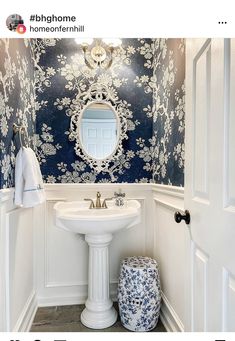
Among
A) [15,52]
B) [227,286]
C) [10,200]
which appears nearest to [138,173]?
[10,200]

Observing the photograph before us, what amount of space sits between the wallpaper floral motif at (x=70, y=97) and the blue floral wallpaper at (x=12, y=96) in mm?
154

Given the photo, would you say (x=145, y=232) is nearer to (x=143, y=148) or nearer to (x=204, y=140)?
(x=143, y=148)

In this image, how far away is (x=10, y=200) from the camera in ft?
4.21

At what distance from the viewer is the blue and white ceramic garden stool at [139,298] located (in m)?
1.55

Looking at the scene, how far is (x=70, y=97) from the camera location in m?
1.94

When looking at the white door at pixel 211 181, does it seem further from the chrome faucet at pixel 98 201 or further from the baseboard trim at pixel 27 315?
the baseboard trim at pixel 27 315

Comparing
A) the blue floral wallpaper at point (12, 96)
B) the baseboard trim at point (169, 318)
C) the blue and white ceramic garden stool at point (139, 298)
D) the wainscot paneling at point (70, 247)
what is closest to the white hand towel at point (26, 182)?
the blue floral wallpaper at point (12, 96)

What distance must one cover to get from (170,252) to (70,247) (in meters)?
0.82

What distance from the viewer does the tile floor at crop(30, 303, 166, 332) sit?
1.61 m

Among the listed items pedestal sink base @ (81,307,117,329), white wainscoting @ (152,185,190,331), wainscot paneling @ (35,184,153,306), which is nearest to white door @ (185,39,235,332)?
white wainscoting @ (152,185,190,331)

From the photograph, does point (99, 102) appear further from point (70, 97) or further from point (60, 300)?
point (60, 300)
